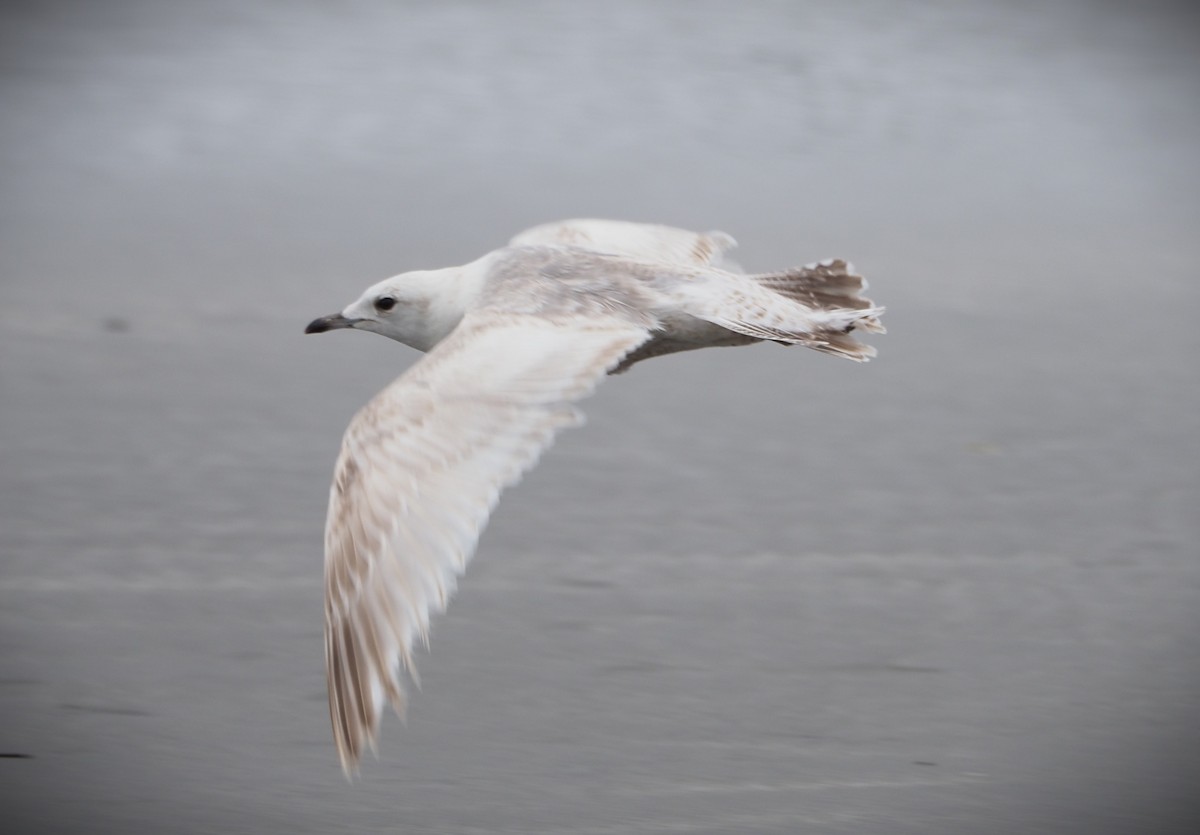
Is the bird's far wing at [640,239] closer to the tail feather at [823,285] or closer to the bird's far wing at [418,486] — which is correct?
the tail feather at [823,285]

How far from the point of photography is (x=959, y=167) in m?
7.57

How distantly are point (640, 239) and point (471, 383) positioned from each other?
5.17 ft

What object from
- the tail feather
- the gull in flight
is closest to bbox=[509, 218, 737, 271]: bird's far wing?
the gull in flight

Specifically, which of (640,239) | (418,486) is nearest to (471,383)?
(418,486)

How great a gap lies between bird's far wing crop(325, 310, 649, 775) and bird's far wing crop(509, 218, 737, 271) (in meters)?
1.18

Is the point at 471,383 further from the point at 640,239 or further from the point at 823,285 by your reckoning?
the point at 640,239

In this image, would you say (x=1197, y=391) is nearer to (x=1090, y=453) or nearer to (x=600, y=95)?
(x=1090, y=453)

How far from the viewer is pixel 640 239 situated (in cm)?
483

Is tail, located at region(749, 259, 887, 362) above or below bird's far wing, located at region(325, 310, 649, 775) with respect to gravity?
above

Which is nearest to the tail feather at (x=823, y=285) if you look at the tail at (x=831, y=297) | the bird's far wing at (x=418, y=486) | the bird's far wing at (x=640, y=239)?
the tail at (x=831, y=297)

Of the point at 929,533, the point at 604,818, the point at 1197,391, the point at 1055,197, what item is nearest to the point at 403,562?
the point at 604,818

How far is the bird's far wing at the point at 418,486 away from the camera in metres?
3.04

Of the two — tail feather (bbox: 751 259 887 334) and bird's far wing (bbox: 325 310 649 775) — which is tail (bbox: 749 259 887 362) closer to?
tail feather (bbox: 751 259 887 334)

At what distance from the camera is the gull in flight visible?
3.06 m
